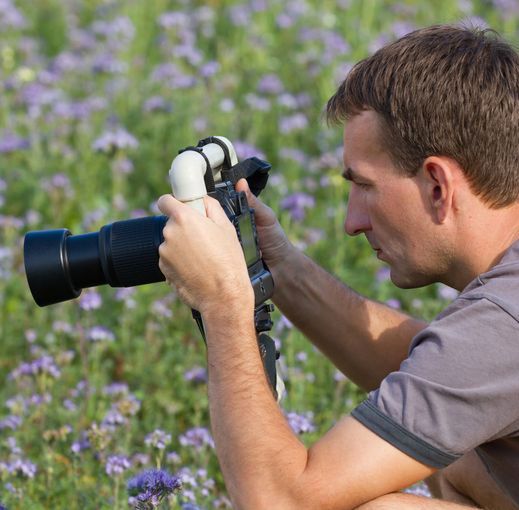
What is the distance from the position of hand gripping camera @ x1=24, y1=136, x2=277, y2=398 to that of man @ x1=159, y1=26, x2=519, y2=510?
3.7 inches

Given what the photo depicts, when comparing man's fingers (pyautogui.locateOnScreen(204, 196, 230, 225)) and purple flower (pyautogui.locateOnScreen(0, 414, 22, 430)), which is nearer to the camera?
man's fingers (pyautogui.locateOnScreen(204, 196, 230, 225))

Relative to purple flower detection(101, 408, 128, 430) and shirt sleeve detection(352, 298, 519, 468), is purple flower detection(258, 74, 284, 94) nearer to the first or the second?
purple flower detection(101, 408, 128, 430)

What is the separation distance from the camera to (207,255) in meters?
1.98

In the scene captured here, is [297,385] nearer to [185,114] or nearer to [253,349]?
[253,349]

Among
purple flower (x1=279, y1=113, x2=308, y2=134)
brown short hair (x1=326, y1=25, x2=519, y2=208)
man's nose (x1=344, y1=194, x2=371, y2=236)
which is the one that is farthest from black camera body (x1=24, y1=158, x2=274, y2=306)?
purple flower (x1=279, y1=113, x2=308, y2=134)

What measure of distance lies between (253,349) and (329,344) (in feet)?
2.19

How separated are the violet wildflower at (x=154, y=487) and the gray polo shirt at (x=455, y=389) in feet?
1.24

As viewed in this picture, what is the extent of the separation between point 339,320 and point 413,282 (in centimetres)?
45

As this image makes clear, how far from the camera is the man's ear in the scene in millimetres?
2078

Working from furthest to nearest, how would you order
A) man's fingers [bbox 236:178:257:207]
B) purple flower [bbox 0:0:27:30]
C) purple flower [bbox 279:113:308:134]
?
purple flower [bbox 0:0:27:30]
purple flower [bbox 279:113:308:134]
man's fingers [bbox 236:178:257:207]

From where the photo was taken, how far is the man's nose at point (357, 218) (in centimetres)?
223

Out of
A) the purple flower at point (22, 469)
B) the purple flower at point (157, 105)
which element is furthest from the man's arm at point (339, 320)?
the purple flower at point (157, 105)

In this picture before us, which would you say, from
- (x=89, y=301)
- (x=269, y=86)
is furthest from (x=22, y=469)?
(x=269, y=86)

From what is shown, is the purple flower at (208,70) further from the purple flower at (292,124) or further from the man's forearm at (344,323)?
the man's forearm at (344,323)
